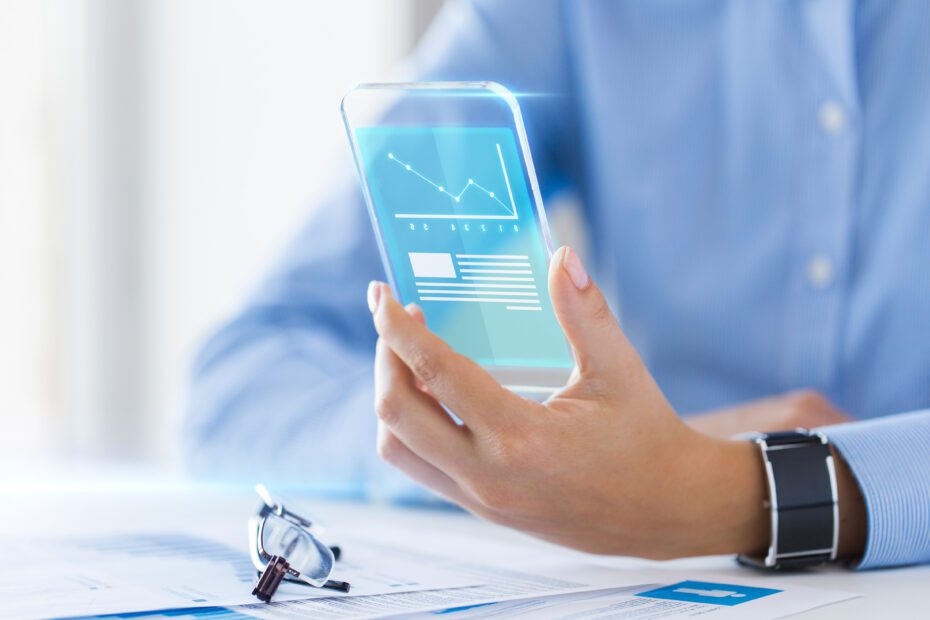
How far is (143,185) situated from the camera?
2115mm

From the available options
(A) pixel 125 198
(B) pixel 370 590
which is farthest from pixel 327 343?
(A) pixel 125 198

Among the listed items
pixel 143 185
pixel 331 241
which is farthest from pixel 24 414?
pixel 331 241

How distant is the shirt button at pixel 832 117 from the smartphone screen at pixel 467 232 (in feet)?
1.77

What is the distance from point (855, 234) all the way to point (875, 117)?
12 centimetres

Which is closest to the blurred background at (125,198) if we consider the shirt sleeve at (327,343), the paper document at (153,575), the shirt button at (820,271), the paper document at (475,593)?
the shirt sleeve at (327,343)

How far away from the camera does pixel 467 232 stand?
0.61 metres

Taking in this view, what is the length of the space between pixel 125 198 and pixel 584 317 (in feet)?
5.71

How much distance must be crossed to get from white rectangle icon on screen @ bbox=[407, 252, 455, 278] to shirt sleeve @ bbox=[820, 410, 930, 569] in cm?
26

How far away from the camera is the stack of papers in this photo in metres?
0.50

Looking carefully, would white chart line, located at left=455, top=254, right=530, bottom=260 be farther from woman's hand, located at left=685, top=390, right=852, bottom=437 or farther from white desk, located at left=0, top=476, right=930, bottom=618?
woman's hand, located at left=685, top=390, right=852, bottom=437

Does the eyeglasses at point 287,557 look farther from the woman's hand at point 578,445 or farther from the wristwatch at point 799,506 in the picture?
the wristwatch at point 799,506

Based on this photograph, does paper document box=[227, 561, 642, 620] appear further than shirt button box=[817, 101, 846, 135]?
No

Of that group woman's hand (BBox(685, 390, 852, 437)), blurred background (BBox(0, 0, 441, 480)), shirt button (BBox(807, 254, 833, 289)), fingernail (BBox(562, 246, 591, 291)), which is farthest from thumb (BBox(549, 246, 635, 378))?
blurred background (BBox(0, 0, 441, 480))

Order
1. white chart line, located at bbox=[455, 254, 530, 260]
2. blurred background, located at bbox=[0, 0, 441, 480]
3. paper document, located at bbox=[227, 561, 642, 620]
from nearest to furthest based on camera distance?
paper document, located at bbox=[227, 561, 642, 620] → white chart line, located at bbox=[455, 254, 530, 260] → blurred background, located at bbox=[0, 0, 441, 480]
